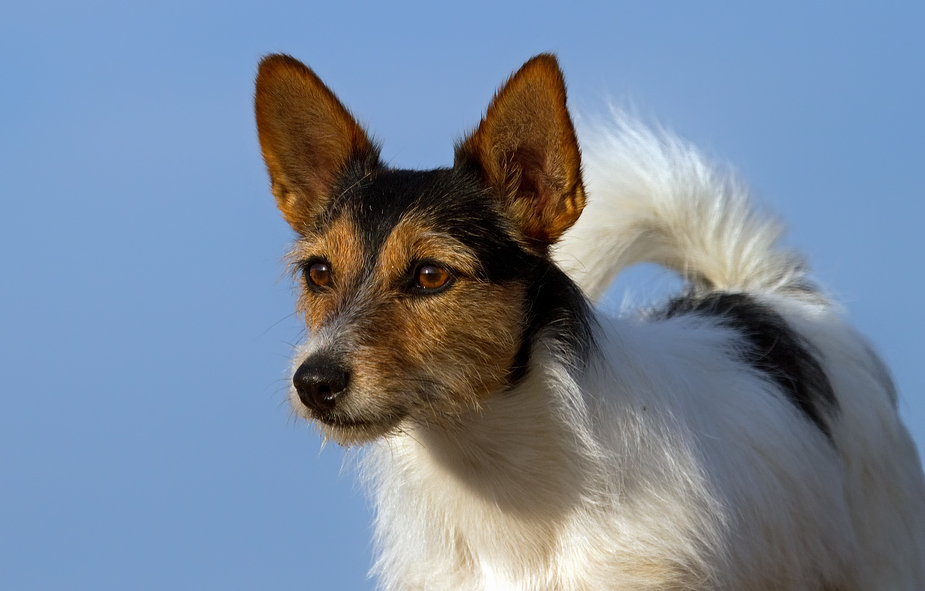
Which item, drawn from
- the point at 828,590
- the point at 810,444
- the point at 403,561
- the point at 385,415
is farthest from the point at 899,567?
the point at 385,415

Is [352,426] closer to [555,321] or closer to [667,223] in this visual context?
[555,321]

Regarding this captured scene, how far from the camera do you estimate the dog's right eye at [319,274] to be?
3.45m

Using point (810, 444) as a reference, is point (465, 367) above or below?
above

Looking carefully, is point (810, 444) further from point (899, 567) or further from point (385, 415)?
point (385, 415)

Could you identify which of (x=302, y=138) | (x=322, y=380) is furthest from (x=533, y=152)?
(x=322, y=380)

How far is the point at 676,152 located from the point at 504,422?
2062 millimetres

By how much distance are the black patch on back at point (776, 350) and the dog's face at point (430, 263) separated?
129 cm

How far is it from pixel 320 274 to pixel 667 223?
202cm

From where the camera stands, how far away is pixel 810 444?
4172 mm

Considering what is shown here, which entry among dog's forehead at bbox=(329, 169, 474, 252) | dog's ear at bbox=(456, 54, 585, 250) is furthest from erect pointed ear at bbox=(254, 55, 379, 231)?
dog's ear at bbox=(456, 54, 585, 250)

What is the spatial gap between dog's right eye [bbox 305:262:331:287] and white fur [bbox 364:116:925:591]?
51cm

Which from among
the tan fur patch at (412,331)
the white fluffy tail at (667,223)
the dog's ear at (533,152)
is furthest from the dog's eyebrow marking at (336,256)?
the white fluffy tail at (667,223)

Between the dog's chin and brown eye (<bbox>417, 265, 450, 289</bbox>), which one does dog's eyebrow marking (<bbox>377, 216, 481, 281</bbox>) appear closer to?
brown eye (<bbox>417, 265, 450, 289</bbox>)

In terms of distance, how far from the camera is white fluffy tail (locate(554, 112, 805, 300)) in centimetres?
488
